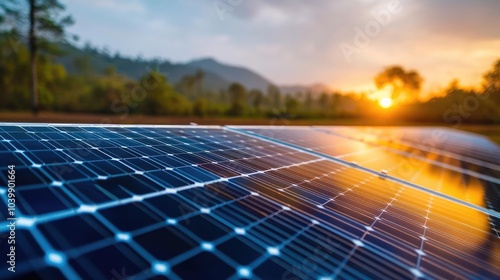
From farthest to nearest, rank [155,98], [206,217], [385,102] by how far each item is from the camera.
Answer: [385,102]
[155,98]
[206,217]

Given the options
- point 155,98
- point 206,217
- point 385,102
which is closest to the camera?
point 206,217

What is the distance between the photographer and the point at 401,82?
247 feet

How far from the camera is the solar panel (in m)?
2.05

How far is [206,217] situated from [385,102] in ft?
268

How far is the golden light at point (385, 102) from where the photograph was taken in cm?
6922

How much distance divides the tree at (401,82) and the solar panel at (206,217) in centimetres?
8091

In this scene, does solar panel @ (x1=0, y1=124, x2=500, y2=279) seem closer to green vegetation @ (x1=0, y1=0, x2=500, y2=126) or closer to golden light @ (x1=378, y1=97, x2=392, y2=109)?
green vegetation @ (x1=0, y1=0, x2=500, y2=126)

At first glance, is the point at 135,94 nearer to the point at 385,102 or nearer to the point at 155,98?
the point at 155,98

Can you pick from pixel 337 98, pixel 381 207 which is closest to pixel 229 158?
pixel 381 207

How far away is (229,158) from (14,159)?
3.36m

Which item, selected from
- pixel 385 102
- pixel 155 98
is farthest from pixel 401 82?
pixel 155 98

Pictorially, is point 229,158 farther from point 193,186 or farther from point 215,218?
point 215,218

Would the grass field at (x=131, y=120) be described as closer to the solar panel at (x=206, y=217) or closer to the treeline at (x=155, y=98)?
the treeline at (x=155, y=98)

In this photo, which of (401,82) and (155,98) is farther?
(401,82)
